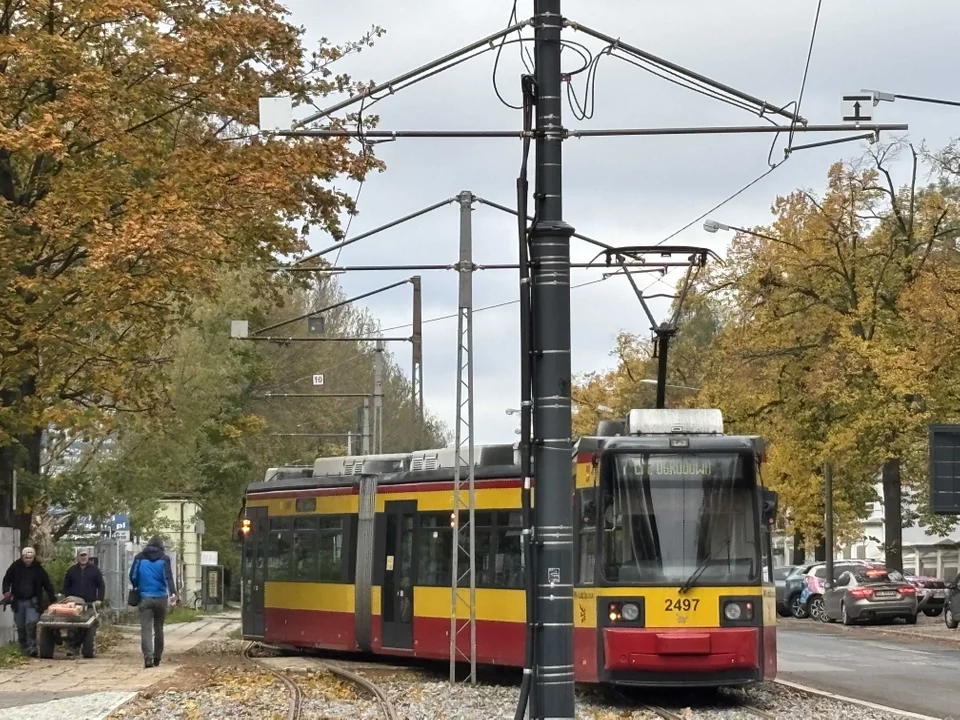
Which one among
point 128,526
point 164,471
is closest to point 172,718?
point 164,471

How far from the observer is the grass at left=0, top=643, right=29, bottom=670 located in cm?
2327

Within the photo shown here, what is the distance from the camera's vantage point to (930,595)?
45875 millimetres

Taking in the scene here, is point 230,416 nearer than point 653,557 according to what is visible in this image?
No

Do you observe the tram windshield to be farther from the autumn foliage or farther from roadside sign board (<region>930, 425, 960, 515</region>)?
the autumn foliage

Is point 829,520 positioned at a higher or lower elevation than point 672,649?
higher

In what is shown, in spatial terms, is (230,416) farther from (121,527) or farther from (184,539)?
(121,527)

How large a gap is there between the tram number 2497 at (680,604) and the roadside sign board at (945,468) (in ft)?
36.0

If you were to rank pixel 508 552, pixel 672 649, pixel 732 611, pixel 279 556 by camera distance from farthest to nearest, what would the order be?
pixel 279 556 < pixel 508 552 < pixel 732 611 < pixel 672 649

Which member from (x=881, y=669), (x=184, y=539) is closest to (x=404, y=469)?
(x=881, y=669)

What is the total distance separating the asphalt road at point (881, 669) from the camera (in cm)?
1917

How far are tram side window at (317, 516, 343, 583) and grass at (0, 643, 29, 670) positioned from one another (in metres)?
4.43

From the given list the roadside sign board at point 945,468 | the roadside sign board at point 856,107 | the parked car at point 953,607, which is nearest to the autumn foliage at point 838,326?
the parked car at point 953,607

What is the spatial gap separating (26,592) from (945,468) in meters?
14.4

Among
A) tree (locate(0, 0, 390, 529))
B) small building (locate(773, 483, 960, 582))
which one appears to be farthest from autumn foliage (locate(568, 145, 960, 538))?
tree (locate(0, 0, 390, 529))
